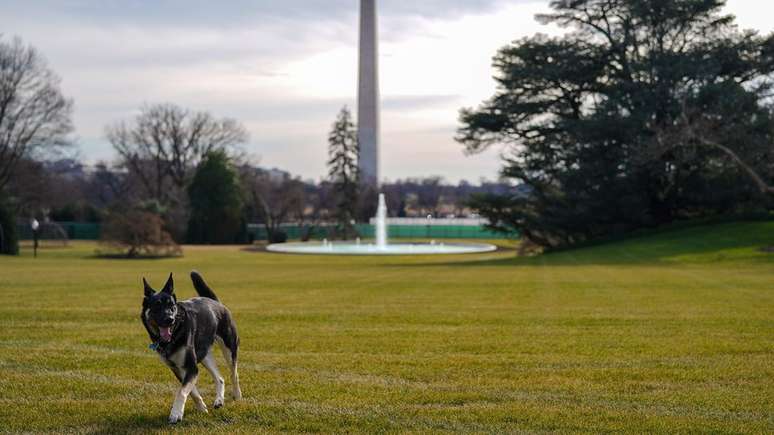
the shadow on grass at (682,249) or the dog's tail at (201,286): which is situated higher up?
the dog's tail at (201,286)

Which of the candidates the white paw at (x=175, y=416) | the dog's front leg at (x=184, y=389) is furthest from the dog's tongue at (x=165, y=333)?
the white paw at (x=175, y=416)

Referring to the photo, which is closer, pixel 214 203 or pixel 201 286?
pixel 201 286

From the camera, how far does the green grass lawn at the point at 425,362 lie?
7.35 meters

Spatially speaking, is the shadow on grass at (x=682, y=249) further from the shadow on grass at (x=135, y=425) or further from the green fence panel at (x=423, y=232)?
the green fence panel at (x=423, y=232)

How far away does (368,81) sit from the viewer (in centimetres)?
8062

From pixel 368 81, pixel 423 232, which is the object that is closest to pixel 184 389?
pixel 368 81

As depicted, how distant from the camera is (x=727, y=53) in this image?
47.2 m

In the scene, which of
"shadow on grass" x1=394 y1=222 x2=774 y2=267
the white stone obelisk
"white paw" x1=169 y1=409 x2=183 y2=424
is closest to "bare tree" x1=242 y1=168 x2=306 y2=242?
the white stone obelisk

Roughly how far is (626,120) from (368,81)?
3916cm

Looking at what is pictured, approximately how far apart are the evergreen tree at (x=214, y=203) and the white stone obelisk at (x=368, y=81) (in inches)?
657

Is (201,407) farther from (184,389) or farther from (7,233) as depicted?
(7,233)

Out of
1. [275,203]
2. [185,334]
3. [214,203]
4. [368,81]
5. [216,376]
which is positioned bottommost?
[216,376]

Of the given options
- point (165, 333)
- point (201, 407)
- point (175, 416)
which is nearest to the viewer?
point (165, 333)

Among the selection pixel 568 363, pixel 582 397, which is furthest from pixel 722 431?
pixel 568 363
